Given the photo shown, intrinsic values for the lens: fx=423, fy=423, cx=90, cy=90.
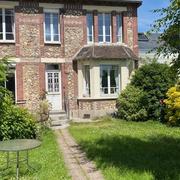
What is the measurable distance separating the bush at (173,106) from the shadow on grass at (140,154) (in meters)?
4.42

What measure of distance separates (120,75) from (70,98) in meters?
3.32

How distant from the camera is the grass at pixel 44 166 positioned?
10102 millimetres

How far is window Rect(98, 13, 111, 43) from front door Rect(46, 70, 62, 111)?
11.6 feet

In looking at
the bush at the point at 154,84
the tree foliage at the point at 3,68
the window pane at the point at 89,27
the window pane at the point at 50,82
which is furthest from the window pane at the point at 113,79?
the tree foliage at the point at 3,68

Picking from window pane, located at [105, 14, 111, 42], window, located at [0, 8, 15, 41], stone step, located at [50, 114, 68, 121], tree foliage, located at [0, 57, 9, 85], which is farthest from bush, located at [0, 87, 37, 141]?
window pane, located at [105, 14, 111, 42]

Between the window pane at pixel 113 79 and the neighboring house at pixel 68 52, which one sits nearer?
the neighboring house at pixel 68 52

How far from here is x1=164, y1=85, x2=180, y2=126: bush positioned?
20531 mm

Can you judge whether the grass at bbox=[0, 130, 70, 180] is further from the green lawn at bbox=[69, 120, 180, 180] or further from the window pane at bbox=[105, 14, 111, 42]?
the window pane at bbox=[105, 14, 111, 42]

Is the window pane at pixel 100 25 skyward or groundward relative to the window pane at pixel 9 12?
groundward

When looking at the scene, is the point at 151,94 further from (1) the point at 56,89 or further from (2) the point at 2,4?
(2) the point at 2,4

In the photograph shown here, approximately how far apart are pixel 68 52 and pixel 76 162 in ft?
46.4

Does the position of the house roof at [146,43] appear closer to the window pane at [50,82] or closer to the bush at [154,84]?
the bush at [154,84]

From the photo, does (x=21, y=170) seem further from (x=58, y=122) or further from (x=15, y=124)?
(x=58, y=122)

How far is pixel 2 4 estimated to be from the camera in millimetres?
23922
